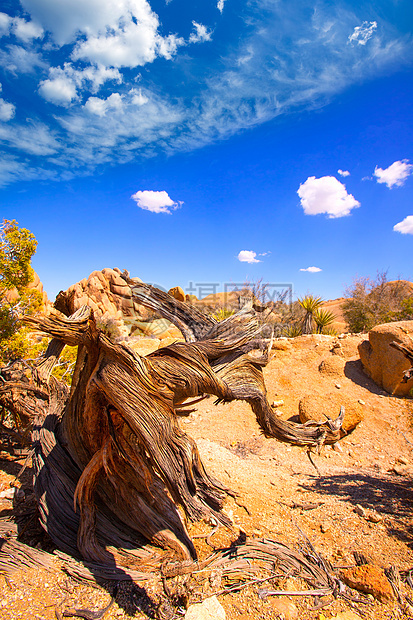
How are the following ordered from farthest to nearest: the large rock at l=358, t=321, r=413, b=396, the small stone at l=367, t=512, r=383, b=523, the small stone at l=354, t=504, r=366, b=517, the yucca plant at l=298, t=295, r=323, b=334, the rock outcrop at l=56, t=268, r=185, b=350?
the rock outcrop at l=56, t=268, r=185, b=350
the yucca plant at l=298, t=295, r=323, b=334
the large rock at l=358, t=321, r=413, b=396
the small stone at l=354, t=504, r=366, b=517
the small stone at l=367, t=512, r=383, b=523

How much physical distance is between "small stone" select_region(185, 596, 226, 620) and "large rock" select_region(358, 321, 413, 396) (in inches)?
348

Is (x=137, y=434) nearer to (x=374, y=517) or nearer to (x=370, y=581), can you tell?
(x=370, y=581)

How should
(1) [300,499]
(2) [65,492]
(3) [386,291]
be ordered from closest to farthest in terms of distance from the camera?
1. (2) [65,492]
2. (1) [300,499]
3. (3) [386,291]

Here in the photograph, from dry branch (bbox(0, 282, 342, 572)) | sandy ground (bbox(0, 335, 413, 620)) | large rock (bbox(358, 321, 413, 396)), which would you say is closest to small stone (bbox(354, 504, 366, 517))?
sandy ground (bbox(0, 335, 413, 620))

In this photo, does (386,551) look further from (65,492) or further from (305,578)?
(65,492)

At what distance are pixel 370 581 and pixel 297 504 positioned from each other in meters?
1.49

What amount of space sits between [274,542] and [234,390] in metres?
1.69

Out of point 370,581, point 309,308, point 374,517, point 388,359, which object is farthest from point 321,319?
point 370,581

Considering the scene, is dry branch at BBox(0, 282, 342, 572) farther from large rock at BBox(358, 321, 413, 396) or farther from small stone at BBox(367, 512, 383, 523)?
large rock at BBox(358, 321, 413, 396)

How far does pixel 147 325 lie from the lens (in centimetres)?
2894

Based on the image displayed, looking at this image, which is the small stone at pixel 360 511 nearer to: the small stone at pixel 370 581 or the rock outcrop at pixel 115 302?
the small stone at pixel 370 581

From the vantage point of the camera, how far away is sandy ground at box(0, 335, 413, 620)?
2.69 meters

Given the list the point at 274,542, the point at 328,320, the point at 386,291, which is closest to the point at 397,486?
the point at 274,542

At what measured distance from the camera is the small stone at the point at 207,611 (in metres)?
2.56
